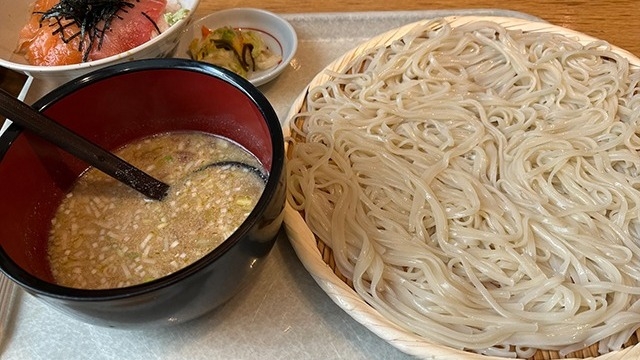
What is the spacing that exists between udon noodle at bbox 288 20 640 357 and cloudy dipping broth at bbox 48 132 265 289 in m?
0.19

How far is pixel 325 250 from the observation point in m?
1.41

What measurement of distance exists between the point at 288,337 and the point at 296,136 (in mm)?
611

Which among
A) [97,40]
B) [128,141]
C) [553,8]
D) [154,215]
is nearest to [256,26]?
[97,40]

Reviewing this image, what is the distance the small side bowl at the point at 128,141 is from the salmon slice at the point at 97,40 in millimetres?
370

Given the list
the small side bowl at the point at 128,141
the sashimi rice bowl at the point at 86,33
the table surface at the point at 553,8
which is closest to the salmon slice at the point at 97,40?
the sashimi rice bowl at the point at 86,33

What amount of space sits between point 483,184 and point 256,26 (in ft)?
3.62

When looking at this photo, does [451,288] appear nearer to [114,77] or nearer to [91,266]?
[91,266]

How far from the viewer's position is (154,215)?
53.6 inches

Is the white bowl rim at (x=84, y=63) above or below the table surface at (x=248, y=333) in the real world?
above

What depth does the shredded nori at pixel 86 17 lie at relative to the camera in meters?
1.77

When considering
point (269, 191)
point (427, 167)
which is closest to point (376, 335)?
point (269, 191)

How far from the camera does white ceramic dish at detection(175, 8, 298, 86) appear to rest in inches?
80.0

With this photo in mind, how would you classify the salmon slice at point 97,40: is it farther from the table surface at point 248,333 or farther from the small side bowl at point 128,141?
the table surface at point 248,333

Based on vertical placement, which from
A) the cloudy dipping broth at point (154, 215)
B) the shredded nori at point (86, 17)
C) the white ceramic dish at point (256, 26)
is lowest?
the cloudy dipping broth at point (154, 215)
